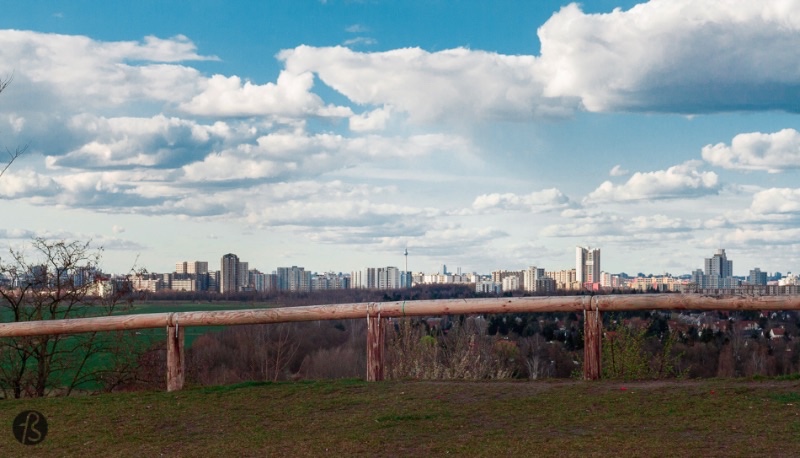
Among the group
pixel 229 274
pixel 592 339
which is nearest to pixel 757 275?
pixel 229 274

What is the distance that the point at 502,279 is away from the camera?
107750 millimetres

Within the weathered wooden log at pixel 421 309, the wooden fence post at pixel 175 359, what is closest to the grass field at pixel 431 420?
the wooden fence post at pixel 175 359

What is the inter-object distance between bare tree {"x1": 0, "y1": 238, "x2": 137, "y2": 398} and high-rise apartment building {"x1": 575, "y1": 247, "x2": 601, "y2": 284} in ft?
199

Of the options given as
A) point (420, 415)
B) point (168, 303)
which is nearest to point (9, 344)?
point (420, 415)

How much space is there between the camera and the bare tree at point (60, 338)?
A: 1514cm

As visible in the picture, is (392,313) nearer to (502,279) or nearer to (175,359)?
(175,359)

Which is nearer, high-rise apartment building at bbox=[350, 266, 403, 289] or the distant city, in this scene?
the distant city

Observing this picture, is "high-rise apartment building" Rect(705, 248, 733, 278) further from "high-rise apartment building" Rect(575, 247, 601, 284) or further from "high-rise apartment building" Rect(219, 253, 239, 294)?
"high-rise apartment building" Rect(219, 253, 239, 294)

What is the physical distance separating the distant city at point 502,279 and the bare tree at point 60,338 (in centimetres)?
2592

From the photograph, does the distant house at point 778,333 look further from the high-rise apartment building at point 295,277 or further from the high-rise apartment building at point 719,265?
the high-rise apartment building at point 295,277

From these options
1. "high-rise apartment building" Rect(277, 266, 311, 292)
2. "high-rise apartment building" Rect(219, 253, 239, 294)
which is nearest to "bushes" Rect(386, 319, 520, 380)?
"high-rise apartment building" Rect(219, 253, 239, 294)

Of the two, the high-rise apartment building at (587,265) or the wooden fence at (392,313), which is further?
the high-rise apartment building at (587,265)

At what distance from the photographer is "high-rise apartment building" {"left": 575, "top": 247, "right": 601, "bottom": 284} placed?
253 ft

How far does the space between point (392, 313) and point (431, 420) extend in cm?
228
